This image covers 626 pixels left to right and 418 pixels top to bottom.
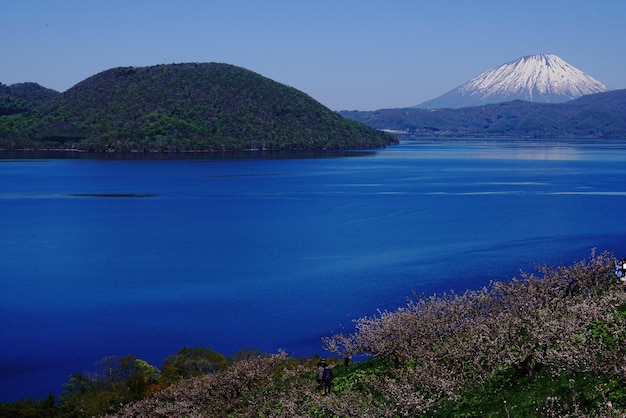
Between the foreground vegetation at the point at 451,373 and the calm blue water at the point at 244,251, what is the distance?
8.77 meters

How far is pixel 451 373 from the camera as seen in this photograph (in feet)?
49.3

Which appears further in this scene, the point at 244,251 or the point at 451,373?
the point at 244,251

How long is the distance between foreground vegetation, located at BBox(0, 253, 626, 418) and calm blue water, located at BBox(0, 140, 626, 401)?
877 centimetres

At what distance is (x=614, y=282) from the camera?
70.5 ft

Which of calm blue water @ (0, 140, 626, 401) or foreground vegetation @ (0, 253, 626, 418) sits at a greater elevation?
foreground vegetation @ (0, 253, 626, 418)

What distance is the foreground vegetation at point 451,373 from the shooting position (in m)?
13.3

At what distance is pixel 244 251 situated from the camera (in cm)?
5816

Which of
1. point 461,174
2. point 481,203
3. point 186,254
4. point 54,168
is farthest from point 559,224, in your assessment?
point 54,168

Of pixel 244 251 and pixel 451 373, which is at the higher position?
pixel 451 373

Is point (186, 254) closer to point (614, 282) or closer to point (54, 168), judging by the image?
point (614, 282)

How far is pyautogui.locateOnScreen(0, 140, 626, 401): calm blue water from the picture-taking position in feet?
116

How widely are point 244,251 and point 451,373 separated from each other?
44.0 metres

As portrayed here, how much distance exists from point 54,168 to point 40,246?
84978 millimetres

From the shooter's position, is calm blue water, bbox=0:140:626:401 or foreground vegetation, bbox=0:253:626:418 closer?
foreground vegetation, bbox=0:253:626:418
